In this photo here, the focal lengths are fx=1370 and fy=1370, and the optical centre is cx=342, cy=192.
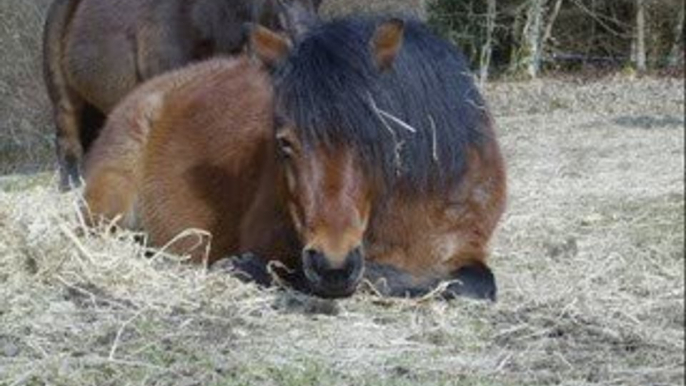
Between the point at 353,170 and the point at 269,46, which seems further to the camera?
the point at 269,46

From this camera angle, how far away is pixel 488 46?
22.6 feet

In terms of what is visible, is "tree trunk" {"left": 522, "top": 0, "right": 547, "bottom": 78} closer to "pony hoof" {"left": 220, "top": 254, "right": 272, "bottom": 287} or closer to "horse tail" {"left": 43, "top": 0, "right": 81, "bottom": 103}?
"pony hoof" {"left": 220, "top": 254, "right": 272, "bottom": 287}

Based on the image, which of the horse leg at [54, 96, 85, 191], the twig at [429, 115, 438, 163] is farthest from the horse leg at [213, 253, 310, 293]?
the horse leg at [54, 96, 85, 191]

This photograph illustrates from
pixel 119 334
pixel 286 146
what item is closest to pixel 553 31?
Result: pixel 286 146

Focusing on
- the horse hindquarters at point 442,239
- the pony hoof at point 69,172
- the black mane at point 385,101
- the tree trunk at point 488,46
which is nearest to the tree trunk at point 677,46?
the black mane at point 385,101

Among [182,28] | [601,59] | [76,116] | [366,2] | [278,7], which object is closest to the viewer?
[601,59]

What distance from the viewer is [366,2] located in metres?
10.6

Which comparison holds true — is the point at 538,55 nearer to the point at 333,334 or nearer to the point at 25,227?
the point at 333,334

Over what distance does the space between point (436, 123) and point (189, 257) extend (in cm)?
134

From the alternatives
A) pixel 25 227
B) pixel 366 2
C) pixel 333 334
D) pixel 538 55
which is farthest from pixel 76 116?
pixel 333 334

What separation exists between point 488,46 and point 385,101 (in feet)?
7.26

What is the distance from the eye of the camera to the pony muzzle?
4.35m

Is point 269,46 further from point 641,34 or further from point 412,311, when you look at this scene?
point 641,34

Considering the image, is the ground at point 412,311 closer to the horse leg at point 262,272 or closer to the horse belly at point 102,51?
the horse leg at point 262,272
